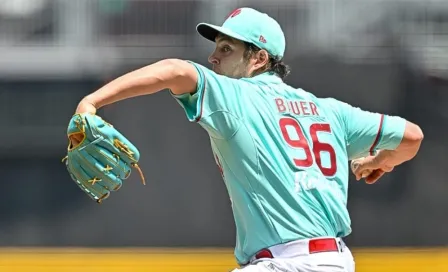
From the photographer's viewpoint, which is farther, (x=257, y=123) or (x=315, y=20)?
(x=315, y=20)

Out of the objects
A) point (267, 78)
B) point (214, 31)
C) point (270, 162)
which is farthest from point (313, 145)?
point (214, 31)

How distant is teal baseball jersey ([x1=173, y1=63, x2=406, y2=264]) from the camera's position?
298cm

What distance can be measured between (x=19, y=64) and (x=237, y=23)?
6.12m

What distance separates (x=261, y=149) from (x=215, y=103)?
0.70 ft

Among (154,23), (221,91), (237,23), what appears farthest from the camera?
(154,23)

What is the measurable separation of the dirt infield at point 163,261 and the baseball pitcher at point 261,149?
3.59 metres

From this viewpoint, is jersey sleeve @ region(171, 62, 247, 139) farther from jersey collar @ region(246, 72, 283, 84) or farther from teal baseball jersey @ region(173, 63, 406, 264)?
jersey collar @ region(246, 72, 283, 84)

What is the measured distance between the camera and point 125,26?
8.93 meters

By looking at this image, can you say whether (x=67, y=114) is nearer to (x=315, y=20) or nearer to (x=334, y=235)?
(x=315, y=20)

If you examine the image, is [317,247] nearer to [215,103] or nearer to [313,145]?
[313,145]

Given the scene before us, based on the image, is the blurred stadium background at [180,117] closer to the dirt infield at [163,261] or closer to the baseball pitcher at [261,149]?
the dirt infield at [163,261]

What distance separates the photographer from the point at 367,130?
11.0 ft

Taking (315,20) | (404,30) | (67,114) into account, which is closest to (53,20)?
(67,114)

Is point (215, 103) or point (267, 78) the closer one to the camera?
point (215, 103)
